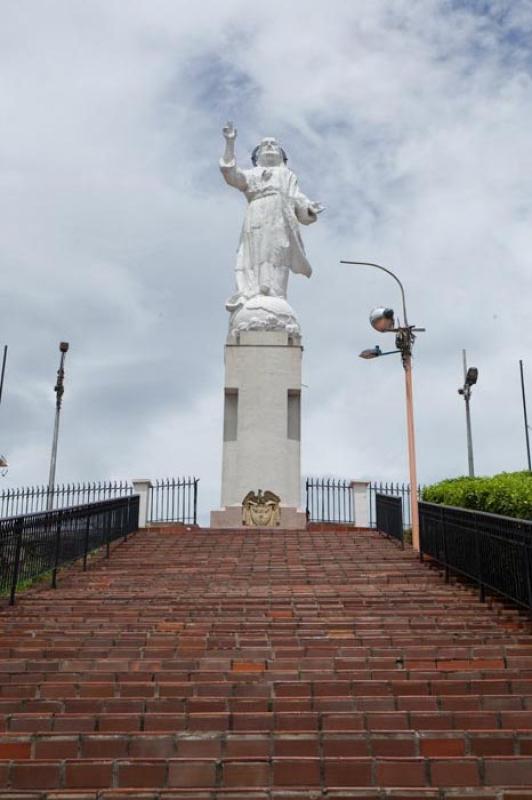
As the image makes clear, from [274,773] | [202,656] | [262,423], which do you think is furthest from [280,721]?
[262,423]

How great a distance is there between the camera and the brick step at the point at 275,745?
14.5ft

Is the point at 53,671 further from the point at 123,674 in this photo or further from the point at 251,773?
the point at 251,773

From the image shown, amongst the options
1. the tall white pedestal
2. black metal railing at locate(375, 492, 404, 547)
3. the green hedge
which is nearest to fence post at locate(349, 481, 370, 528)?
the tall white pedestal

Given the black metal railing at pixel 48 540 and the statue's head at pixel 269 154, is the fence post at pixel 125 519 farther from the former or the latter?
the statue's head at pixel 269 154

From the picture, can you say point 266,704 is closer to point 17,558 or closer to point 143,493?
point 17,558

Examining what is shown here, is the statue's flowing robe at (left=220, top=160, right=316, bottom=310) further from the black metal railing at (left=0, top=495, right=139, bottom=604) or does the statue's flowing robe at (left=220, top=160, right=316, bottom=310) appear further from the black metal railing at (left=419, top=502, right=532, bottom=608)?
the black metal railing at (left=419, top=502, right=532, bottom=608)

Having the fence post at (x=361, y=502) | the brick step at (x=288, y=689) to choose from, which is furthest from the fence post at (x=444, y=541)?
the fence post at (x=361, y=502)

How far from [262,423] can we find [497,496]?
27.1ft

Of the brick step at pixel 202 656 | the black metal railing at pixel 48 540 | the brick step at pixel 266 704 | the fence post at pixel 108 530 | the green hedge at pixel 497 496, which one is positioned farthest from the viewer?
the fence post at pixel 108 530

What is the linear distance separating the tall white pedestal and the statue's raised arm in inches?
31.1

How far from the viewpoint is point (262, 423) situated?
18.5 metres

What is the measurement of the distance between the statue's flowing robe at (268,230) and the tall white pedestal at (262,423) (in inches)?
68.6

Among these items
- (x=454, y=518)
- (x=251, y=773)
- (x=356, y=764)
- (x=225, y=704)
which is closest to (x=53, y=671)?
(x=225, y=704)

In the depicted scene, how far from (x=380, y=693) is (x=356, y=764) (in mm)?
1109
